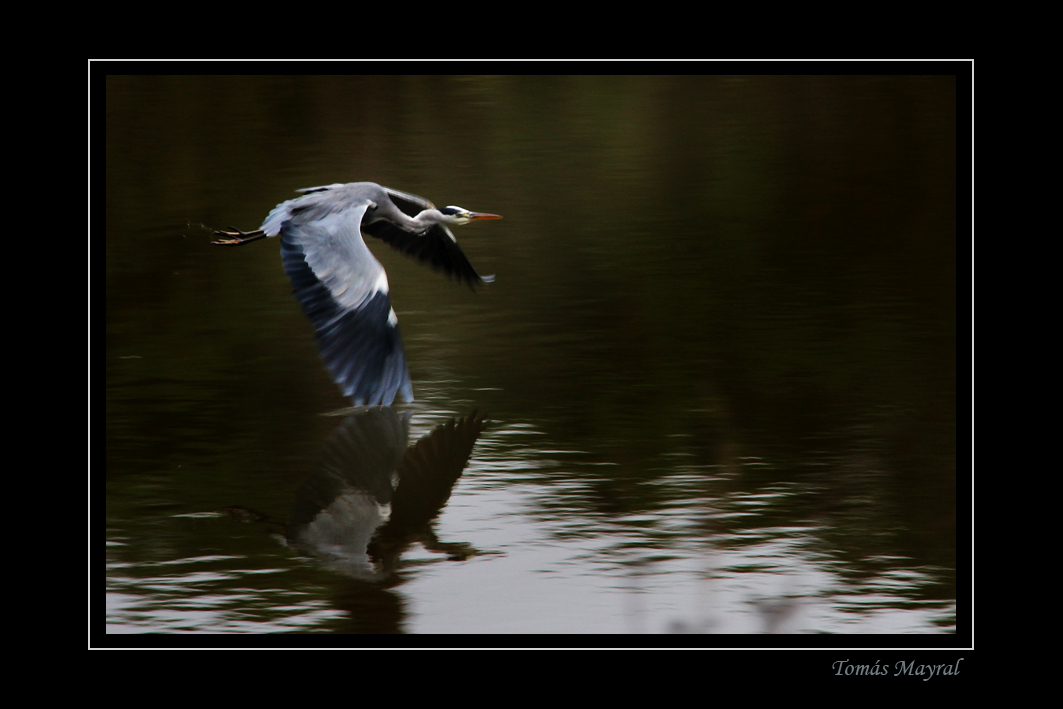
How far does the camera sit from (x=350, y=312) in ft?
20.4

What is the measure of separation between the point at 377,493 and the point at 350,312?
1.10 metres

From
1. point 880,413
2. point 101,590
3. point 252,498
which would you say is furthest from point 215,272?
point 880,413

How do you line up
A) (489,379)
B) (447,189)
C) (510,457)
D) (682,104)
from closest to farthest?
(510,457), (489,379), (447,189), (682,104)

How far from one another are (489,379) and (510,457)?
129cm

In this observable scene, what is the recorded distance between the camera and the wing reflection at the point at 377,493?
5.10 meters

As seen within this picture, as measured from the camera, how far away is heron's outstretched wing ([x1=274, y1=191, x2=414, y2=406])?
20.3ft

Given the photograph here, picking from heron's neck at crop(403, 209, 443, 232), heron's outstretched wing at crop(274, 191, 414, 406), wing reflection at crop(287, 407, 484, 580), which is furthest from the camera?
heron's neck at crop(403, 209, 443, 232)

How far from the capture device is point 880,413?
6.67m

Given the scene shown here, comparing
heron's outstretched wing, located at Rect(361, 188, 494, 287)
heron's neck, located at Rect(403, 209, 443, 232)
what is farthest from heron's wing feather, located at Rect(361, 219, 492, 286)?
heron's neck, located at Rect(403, 209, 443, 232)

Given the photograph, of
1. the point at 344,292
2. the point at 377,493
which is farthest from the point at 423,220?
the point at 377,493

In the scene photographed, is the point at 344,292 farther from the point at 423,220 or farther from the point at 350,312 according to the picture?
the point at 423,220

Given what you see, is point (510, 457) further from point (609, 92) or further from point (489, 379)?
point (609, 92)

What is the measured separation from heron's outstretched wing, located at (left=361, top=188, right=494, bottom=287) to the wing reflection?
1.68 m

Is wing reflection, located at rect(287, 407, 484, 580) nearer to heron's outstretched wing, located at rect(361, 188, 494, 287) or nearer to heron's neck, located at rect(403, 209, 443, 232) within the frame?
heron's neck, located at rect(403, 209, 443, 232)
